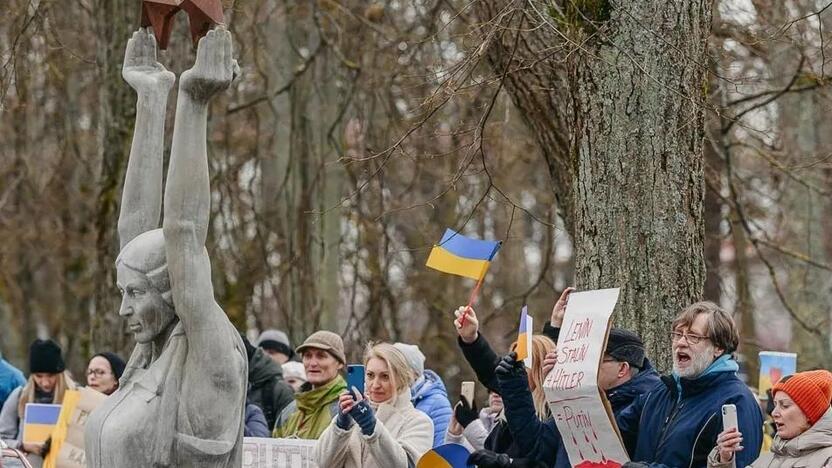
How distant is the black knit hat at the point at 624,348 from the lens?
8320 mm

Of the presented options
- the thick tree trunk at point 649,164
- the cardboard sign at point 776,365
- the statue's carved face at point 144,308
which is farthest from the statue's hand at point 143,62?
the cardboard sign at point 776,365

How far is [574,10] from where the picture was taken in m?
10.1

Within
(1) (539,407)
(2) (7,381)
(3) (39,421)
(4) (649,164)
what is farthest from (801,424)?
(2) (7,381)

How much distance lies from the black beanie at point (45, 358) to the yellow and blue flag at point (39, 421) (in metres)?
0.82

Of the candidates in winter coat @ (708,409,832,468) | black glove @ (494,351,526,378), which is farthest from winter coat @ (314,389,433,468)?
winter coat @ (708,409,832,468)

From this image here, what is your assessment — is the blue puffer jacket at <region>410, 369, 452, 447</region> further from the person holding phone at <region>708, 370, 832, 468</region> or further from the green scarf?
the person holding phone at <region>708, 370, 832, 468</region>

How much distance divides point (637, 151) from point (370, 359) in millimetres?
1807

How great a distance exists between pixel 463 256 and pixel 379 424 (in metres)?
0.94

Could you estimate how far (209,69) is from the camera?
6.48 meters

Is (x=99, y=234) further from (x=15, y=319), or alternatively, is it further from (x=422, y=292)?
(x=15, y=319)

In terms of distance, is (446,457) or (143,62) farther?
(446,457)

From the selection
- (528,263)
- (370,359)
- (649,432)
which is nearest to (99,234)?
(370,359)

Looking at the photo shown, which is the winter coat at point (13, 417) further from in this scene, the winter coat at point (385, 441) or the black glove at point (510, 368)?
the black glove at point (510, 368)

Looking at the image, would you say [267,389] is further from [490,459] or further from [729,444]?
[729,444]
